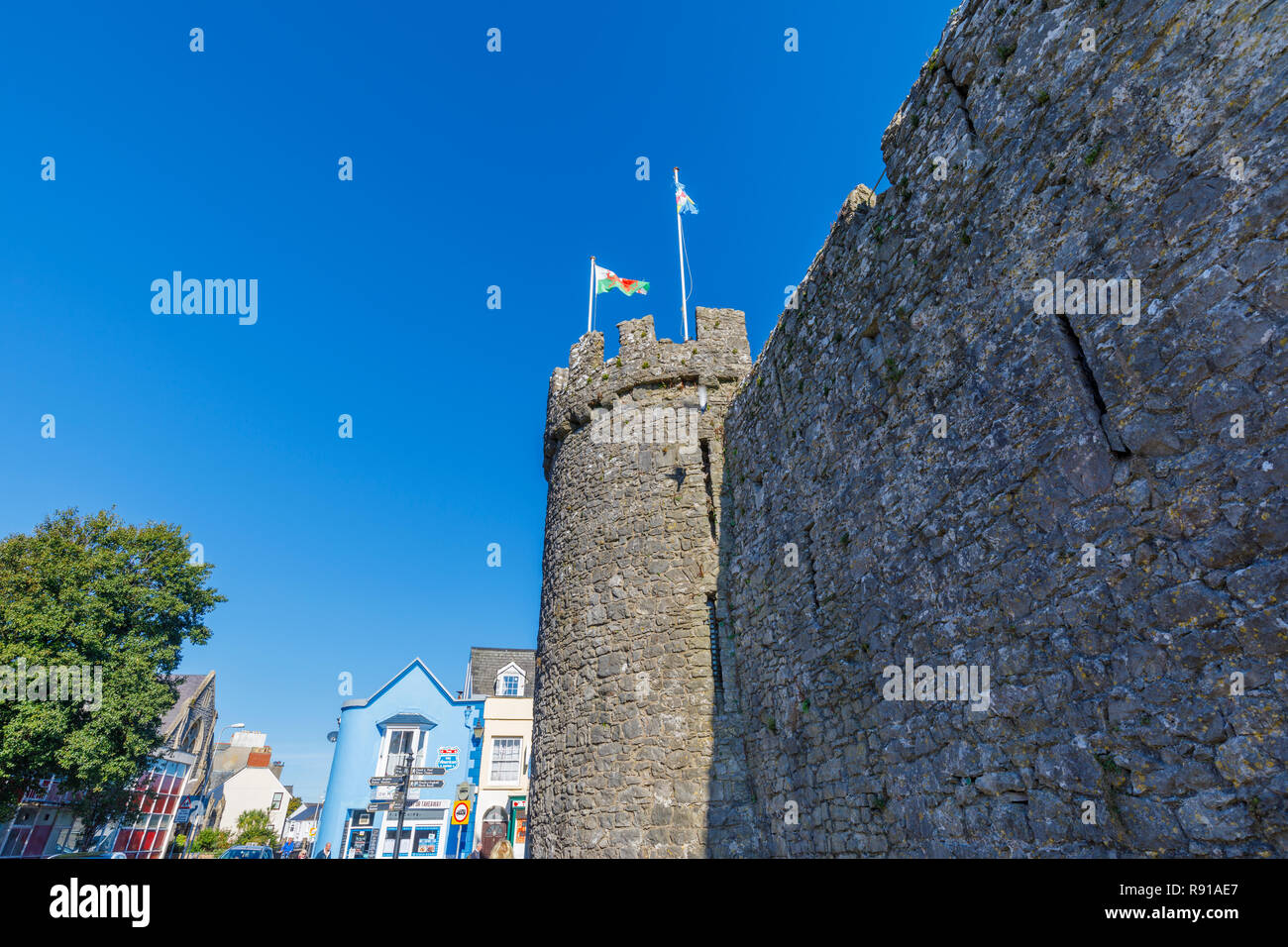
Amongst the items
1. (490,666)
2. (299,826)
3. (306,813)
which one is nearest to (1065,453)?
(490,666)

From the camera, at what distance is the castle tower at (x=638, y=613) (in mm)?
9555

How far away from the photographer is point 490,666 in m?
37.6

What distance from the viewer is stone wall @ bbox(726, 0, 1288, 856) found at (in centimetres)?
347

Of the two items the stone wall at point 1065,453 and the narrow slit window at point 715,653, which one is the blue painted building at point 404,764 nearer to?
the narrow slit window at point 715,653

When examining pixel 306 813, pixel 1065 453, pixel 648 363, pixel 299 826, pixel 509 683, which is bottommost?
pixel 306 813

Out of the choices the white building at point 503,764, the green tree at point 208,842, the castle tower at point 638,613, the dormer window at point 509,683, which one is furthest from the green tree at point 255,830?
the castle tower at point 638,613

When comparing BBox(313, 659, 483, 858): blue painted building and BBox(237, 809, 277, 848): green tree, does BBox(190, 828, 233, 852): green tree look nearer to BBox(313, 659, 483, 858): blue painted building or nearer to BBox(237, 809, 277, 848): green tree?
BBox(237, 809, 277, 848): green tree

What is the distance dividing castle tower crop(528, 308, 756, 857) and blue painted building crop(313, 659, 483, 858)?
21.6m

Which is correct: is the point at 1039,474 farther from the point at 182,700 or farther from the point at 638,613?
the point at 182,700

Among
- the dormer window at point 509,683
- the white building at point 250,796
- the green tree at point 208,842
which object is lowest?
the white building at point 250,796

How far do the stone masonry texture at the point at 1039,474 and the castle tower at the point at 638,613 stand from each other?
0.62 ft

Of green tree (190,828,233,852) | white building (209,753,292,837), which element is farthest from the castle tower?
white building (209,753,292,837)

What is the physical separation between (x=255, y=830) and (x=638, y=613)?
48553 millimetres
